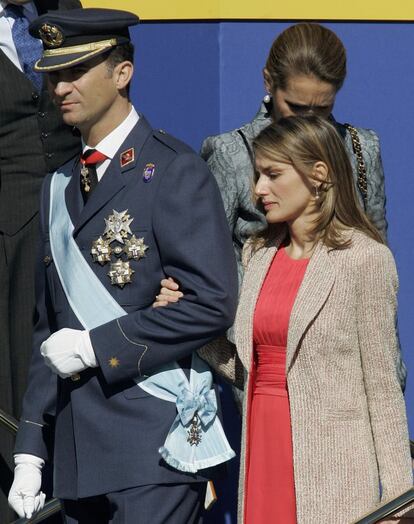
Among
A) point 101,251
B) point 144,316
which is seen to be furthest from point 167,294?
point 101,251

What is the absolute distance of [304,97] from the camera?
469 centimetres

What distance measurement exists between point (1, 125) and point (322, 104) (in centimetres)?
114

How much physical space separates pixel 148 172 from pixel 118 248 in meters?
0.22

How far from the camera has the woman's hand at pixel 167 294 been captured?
417 centimetres

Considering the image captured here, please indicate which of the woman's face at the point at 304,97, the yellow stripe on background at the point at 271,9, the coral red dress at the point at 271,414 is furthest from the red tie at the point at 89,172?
the yellow stripe on background at the point at 271,9

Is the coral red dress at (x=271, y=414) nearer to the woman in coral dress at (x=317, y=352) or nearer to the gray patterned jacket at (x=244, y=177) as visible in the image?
the woman in coral dress at (x=317, y=352)

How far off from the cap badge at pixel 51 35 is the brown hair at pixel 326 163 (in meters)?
0.63

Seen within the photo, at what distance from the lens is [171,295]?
4180 mm

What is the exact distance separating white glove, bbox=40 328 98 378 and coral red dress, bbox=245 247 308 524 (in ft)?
1.41

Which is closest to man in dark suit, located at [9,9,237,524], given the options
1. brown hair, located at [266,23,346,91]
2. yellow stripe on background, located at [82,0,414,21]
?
brown hair, located at [266,23,346,91]

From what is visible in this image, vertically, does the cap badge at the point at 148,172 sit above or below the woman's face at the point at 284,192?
above

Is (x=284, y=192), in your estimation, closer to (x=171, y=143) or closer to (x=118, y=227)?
(x=171, y=143)

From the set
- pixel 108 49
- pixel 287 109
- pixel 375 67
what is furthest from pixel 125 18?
pixel 375 67

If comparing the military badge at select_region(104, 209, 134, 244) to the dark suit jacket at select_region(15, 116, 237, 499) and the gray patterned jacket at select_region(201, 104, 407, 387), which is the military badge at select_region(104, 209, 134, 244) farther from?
the gray patterned jacket at select_region(201, 104, 407, 387)
